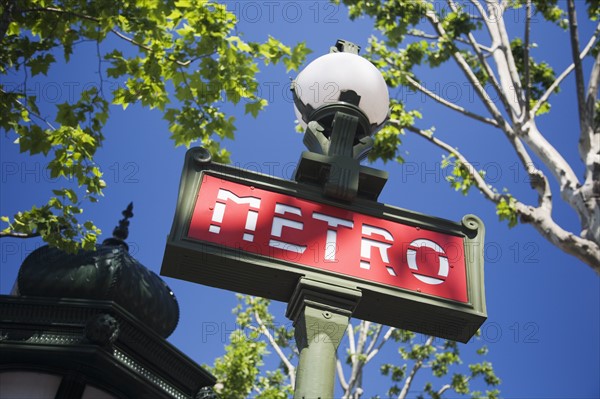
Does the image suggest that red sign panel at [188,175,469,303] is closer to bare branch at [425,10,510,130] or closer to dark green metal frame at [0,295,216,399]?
dark green metal frame at [0,295,216,399]

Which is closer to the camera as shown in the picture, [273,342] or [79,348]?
[79,348]

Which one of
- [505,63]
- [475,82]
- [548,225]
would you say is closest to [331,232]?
[548,225]

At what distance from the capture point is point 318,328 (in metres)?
2.42

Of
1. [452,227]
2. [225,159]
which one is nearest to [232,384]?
[225,159]

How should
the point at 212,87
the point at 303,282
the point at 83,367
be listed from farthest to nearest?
the point at 212,87
the point at 83,367
the point at 303,282

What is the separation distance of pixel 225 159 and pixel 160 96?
1.25 m

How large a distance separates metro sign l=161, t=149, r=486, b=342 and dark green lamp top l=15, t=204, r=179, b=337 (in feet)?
11.2

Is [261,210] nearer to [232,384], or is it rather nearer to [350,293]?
[350,293]

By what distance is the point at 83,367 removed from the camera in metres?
5.27

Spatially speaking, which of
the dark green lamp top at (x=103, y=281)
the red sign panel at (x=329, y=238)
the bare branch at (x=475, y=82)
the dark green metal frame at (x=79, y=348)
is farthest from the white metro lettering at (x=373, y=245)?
the bare branch at (x=475, y=82)

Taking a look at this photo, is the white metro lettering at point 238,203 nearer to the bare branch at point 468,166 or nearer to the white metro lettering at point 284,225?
the white metro lettering at point 284,225

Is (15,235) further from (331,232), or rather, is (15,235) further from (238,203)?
(331,232)

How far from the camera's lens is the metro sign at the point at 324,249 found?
264cm

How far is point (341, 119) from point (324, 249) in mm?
807
